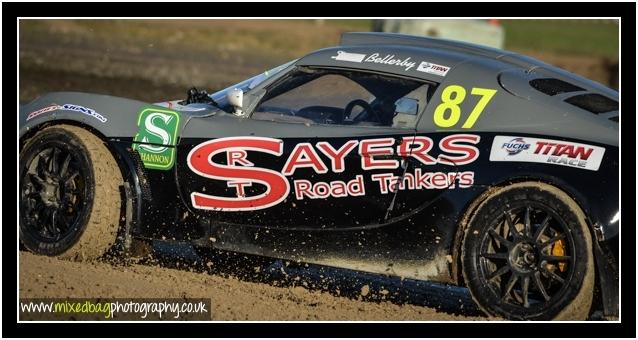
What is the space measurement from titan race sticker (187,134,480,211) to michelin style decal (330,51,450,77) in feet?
1.81

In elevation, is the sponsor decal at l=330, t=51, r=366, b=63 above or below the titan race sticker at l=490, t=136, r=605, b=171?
above

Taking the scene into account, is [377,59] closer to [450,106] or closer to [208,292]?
[450,106]

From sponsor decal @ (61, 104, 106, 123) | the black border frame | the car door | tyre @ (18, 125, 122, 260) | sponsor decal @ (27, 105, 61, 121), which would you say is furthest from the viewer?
sponsor decal @ (27, 105, 61, 121)

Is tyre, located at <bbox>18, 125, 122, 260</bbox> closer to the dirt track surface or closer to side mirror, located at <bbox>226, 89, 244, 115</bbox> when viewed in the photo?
the dirt track surface

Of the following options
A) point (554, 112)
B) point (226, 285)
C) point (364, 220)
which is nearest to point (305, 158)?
point (364, 220)

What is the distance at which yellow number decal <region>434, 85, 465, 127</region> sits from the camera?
22.2 feet

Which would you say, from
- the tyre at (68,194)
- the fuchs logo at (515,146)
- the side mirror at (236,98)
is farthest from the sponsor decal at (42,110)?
the fuchs logo at (515,146)

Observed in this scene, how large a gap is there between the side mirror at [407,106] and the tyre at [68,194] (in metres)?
1.99

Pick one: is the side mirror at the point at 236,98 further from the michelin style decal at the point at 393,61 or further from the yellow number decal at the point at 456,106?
the yellow number decal at the point at 456,106

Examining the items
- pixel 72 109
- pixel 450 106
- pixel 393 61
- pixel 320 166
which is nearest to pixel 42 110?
pixel 72 109

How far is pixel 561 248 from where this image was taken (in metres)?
6.42

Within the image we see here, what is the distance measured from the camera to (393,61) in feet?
23.9

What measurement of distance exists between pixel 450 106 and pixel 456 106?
0.13ft

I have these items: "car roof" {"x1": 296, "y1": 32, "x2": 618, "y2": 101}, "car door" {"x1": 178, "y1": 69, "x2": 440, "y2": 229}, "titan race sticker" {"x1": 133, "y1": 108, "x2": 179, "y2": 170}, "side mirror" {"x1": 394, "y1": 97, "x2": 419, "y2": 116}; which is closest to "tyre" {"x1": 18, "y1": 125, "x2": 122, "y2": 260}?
"titan race sticker" {"x1": 133, "y1": 108, "x2": 179, "y2": 170}
